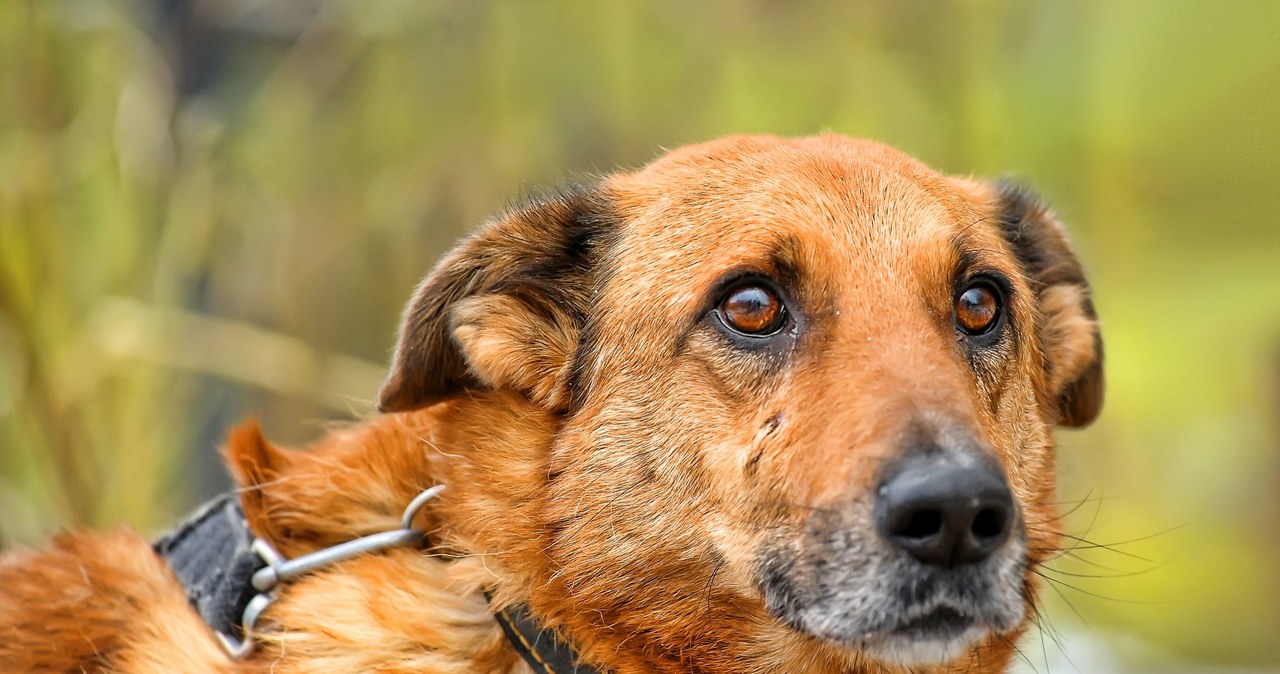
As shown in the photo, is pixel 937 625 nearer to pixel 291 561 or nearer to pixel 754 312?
pixel 754 312

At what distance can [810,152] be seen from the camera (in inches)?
120

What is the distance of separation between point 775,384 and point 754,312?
0.20 meters

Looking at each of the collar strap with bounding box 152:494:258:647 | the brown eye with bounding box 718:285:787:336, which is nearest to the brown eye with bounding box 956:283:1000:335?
the brown eye with bounding box 718:285:787:336

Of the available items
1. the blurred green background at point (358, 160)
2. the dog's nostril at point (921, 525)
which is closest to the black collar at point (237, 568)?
the dog's nostril at point (921, 525)

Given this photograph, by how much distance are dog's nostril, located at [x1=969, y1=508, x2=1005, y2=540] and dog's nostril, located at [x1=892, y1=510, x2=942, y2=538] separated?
2.8 inches

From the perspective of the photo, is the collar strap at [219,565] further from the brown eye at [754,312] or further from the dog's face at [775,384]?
the brown eye at [754,312]

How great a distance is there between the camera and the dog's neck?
2678mm

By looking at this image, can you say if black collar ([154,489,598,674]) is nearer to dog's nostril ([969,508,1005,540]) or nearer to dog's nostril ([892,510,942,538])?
dog's nostril ([892,510,942,538])

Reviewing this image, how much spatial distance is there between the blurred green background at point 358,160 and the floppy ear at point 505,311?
339 cm

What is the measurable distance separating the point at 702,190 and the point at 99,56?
5176mm

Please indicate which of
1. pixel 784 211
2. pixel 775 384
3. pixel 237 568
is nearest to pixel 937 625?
pixel 775 384

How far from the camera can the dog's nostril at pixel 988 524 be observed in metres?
2.26

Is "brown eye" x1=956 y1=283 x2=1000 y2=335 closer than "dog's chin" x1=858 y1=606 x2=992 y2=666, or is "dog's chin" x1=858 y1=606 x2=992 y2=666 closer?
"dog's chin" x1=858 y1=606 x2=992 y2=666

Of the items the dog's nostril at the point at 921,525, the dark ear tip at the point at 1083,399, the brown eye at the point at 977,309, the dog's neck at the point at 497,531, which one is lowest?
the dog's neck at the point at 497,531
